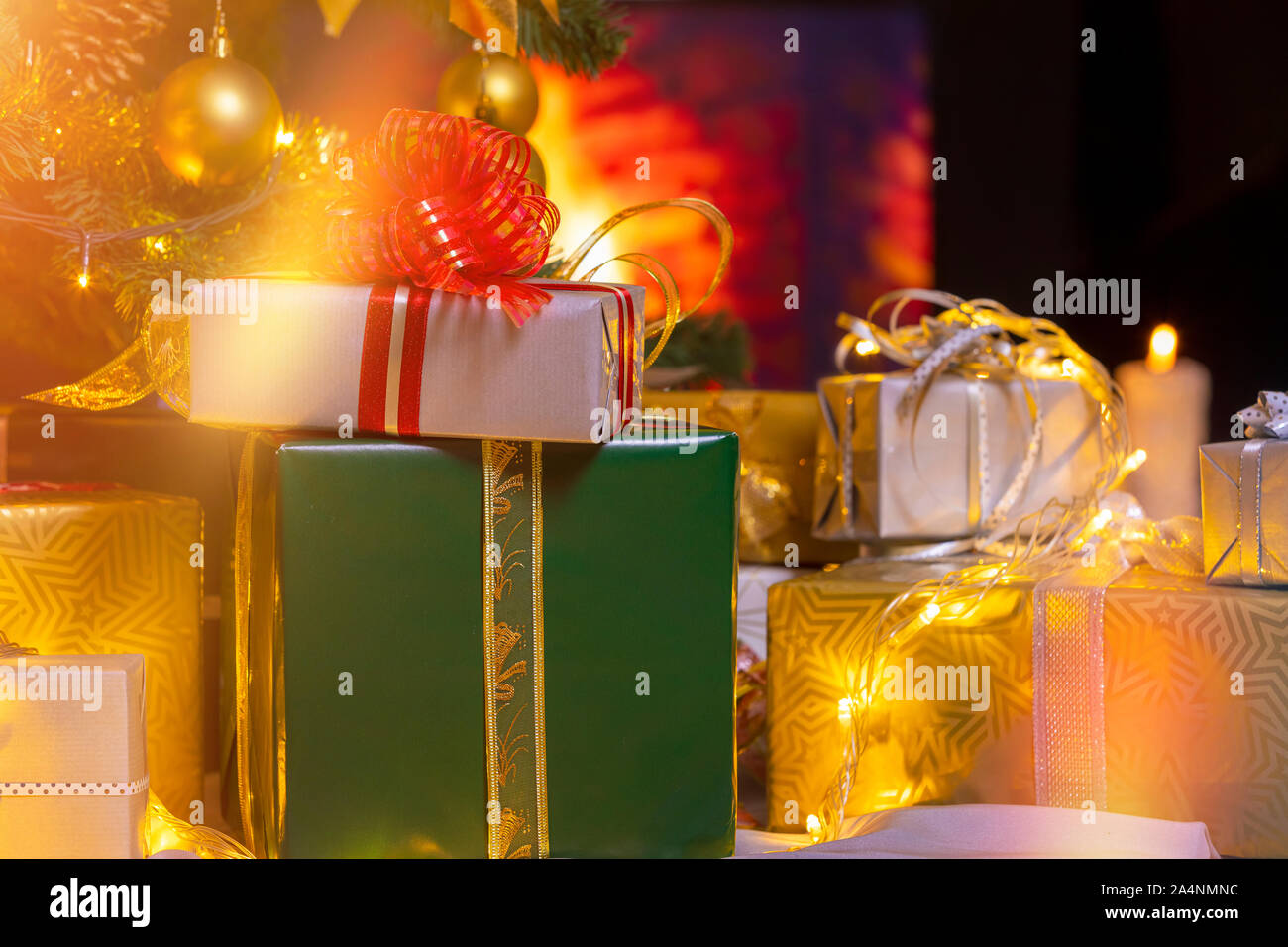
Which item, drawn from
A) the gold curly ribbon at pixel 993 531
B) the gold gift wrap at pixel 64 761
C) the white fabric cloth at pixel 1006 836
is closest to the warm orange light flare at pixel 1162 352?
the gold curly ribbon at pixel 993 531

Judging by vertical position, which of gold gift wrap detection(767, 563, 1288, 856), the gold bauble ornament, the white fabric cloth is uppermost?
the gold bauble ornament

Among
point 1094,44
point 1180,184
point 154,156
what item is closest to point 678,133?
point 1094,44

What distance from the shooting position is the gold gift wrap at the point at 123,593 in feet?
2.38

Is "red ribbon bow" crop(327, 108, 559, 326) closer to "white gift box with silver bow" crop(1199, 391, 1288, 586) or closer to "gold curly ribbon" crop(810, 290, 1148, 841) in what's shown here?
"gold curly ribbon" crop(810, 290, 1148, 841)

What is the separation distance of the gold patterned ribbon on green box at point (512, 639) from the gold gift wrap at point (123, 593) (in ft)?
0.81

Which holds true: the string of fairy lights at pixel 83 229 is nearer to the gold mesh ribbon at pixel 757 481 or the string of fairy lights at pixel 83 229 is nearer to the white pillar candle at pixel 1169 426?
the gold mesh ribbon at pixel 757 481

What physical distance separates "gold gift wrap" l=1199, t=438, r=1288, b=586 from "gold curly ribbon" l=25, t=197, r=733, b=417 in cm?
35

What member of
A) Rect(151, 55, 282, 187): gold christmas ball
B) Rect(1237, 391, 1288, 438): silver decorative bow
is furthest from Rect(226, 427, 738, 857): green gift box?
Rect(1237, 391, 1288, 438): silver decorative bow

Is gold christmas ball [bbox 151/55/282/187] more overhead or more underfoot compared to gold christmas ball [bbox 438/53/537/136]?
more underfoot

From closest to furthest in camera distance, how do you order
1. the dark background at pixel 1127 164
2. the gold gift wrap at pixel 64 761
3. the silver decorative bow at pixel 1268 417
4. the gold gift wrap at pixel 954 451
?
1. the gold gift wrap at pixel 64 761
2. the silver decorative bow at pixel 1268 417
3. the gold gift wrap at pixel 954 451
4. the dark background at pixel 1127 164

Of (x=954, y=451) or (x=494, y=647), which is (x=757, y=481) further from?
(x=494, y=647)

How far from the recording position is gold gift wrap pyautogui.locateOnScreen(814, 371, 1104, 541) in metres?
0.91

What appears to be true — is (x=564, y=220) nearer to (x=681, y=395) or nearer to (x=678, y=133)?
(x=678, y=133)

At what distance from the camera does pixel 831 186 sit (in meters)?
2.77
